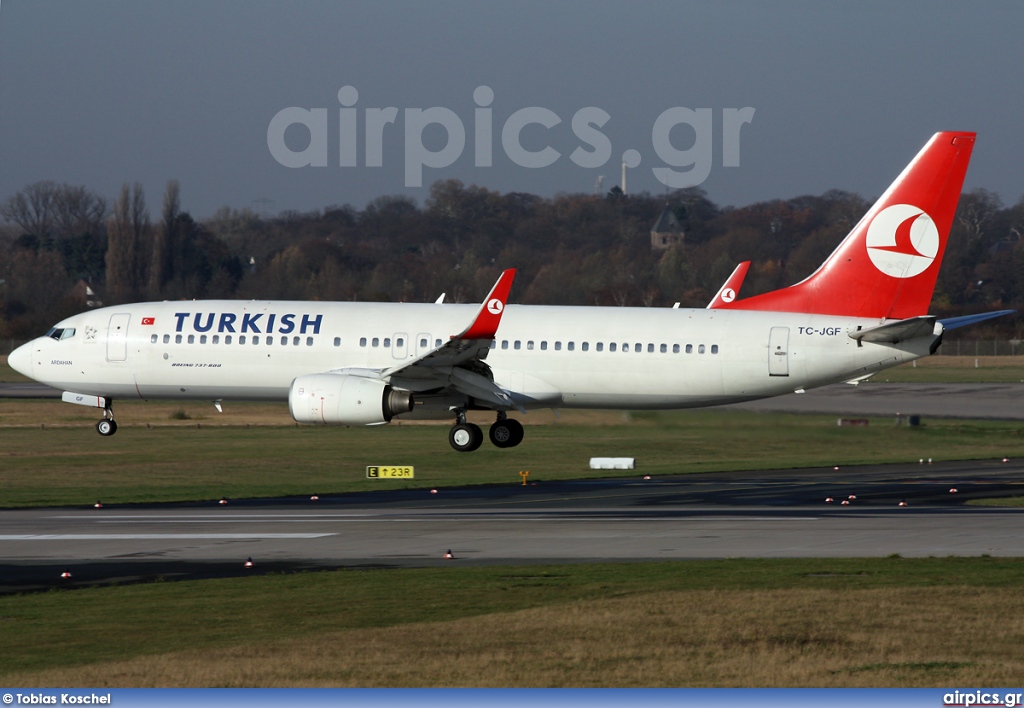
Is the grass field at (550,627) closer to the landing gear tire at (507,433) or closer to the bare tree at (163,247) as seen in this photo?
the landing gear tire at (507,433)

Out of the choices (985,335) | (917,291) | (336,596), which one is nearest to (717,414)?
(917,291)

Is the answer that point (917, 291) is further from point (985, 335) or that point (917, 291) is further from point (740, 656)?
point (985, 335)

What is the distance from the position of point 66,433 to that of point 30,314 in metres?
46.8

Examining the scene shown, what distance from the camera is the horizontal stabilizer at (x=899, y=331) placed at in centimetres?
3741

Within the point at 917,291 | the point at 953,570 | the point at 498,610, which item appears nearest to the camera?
the point at 498,610

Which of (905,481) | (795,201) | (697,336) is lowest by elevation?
(905,481)

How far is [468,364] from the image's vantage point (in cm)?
3950

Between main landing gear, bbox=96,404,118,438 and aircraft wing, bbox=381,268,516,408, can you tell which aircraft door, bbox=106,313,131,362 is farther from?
aircraft wing, bbox=381,268,516,408

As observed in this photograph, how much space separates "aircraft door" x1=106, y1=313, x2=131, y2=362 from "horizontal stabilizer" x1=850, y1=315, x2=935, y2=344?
71.7 ft

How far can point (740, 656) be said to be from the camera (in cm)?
1775

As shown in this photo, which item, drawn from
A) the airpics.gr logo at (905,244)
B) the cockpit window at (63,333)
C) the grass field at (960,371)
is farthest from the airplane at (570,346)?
the grass field at (960,371)

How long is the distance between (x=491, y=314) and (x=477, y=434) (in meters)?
5.09

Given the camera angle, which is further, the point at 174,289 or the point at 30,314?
the point at 174,289

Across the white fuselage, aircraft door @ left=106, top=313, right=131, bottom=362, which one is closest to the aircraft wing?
the white fuselage
